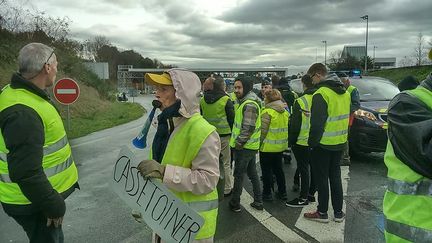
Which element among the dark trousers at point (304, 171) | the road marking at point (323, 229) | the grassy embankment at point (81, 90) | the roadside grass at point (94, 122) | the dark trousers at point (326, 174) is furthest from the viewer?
the grassy embankment at point (81, 90)

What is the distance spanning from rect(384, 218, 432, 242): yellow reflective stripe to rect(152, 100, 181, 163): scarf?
1.40 meters

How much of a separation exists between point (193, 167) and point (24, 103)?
3.83ft

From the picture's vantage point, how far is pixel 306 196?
6336 millimetres

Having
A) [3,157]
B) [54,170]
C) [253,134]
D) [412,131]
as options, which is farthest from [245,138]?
[412,131]

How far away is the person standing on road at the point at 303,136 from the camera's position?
6.19m

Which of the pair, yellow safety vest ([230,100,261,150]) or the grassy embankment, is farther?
the grassy embankment

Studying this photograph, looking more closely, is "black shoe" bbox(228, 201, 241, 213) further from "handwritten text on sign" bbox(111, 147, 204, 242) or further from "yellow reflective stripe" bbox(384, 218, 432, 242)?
"yellow reflective stripe" bbox(384, 218, 432, 242)

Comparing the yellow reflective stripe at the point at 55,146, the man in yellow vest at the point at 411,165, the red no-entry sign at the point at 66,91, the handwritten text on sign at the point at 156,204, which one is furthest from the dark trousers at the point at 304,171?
the red no-entry sign at the point at 66,91

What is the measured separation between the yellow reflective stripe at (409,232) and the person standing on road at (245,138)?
364 centimetres

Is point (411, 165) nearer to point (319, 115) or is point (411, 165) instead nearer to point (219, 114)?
point (319, 115)

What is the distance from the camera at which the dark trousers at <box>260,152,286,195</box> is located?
6594 millimetres

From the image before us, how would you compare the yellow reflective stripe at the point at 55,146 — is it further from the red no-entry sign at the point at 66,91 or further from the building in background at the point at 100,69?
the building in background at the point at 100,69

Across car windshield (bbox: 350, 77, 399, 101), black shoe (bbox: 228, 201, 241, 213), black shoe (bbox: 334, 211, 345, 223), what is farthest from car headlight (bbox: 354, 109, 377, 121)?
black shoe (bbox: 228, 201, 241, 213)

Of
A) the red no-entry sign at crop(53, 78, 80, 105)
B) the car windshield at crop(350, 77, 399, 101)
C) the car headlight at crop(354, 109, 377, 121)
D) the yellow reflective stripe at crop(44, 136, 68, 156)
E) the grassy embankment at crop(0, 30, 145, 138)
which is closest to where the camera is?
the yellow reflective stripe at crop(44, 136, 68, 156)
